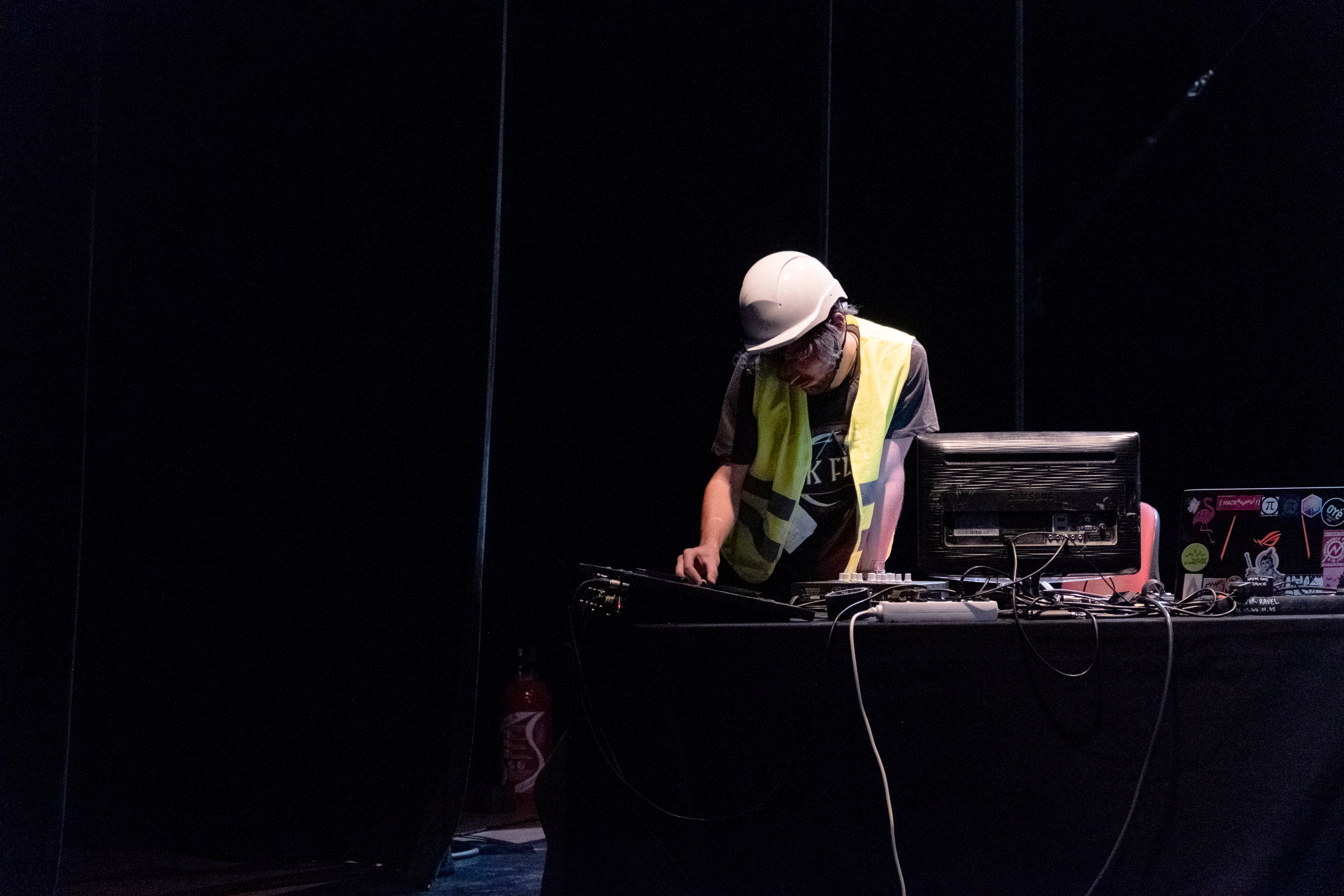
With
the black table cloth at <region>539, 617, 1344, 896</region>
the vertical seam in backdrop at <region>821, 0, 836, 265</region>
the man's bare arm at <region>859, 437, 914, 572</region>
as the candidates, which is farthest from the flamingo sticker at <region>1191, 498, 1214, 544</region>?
the vertical seam in backdrop at <region>821, 0, 836, 265</region>

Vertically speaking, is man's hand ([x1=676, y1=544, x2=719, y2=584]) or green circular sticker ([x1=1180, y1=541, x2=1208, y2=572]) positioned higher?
green circular sticker ([x1=1180, y1=541, x2=1208, y2=572])

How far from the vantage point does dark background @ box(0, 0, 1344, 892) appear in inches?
90.2

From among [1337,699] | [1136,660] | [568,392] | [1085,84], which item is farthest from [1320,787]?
[1085,84]

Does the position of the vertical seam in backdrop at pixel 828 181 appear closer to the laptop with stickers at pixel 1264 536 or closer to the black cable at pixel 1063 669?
the laptop with stickers at pixel 1264 536

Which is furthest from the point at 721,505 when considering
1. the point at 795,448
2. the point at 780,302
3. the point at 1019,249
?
the point at 1019,249

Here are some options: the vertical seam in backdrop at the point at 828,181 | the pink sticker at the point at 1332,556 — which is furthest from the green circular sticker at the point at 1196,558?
the vertical seam in backdrop at the point at 828,181

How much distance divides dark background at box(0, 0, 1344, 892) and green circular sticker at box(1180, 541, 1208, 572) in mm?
516

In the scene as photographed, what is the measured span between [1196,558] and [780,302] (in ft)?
3.13

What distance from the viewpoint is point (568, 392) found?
3207mm

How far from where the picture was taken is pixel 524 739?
127 inches

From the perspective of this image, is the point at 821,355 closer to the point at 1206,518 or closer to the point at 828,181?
the point at 1206,518

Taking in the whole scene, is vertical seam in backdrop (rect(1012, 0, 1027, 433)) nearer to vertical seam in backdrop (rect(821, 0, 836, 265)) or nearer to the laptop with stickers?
vertical seam in backdrop (rect(821, 0, 836, 265))

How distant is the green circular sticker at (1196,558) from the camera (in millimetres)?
1777

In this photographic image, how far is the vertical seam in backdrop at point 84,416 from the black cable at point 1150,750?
1.78 meters
